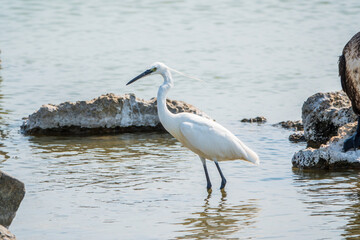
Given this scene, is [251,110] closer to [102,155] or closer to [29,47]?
[102,155]

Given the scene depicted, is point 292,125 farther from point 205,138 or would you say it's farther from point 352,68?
point 352,68

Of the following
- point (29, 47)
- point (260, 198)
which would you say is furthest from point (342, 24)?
point (260, 198)

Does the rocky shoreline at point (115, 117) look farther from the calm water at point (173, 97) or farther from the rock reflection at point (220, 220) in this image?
the rock reflection at point (220, 220)

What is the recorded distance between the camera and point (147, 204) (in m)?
8.06

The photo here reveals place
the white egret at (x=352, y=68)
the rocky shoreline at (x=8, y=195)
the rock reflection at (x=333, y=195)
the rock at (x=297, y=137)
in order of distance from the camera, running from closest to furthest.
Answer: the rocky shoreline at (x=8, y=195)
the white egret at (x=352, y=68)
the rock reflection at (x=333, y=195)
the rock at (x=297, y=137)

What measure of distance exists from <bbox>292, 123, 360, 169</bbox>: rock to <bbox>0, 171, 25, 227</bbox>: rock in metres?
3.98

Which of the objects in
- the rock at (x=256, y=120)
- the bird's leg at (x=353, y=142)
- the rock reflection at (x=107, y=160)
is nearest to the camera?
the bird's leg at (x=353, y=142)

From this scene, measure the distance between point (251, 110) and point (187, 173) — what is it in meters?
4.12

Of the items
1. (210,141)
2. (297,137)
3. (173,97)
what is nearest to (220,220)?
(210,141)

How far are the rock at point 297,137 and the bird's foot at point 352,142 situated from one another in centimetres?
191

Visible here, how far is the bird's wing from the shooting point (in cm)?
890

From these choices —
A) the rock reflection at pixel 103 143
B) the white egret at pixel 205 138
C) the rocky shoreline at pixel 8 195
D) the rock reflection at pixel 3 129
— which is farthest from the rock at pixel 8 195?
the rock reflection at pixel 103 143

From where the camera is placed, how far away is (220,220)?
25.0 ft

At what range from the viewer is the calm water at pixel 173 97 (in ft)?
24.8
